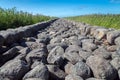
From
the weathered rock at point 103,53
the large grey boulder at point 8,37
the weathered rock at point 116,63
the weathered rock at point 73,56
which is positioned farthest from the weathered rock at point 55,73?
the large grey boulder at point 8,37

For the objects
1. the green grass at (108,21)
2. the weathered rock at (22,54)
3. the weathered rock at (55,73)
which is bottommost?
the green grass at (108,21)

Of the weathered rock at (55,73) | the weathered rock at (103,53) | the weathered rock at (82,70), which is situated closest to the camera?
the weathered rock at (82,70)

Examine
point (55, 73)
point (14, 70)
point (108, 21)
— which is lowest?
point (108, 21)

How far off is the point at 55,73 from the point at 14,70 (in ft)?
1.96

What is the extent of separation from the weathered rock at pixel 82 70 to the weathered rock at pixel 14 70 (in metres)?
0.69

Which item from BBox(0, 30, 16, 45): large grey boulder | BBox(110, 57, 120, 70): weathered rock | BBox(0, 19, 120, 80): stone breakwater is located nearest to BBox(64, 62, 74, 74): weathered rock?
BBox(0, 19, 120, 80): stone breakwater

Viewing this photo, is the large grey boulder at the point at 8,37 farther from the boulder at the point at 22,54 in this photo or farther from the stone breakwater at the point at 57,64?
the boulder at the point at 22,54

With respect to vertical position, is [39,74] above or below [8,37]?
below

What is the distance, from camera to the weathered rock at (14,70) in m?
4.05

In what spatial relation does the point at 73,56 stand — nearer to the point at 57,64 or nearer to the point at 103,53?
the point at 57,64

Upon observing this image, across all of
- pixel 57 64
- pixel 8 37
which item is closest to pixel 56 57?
pixel 57 64

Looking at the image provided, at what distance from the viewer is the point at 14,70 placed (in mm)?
4129

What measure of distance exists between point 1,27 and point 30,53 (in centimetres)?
524

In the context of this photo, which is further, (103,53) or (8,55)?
(103,53)
